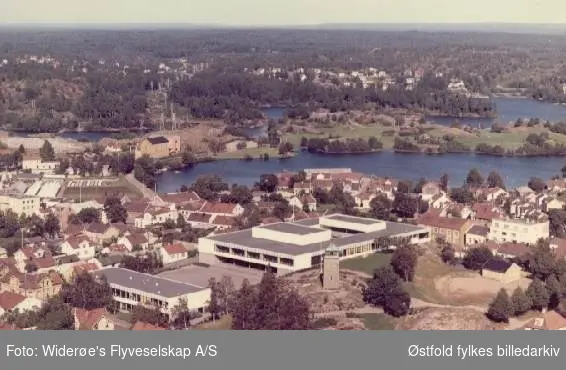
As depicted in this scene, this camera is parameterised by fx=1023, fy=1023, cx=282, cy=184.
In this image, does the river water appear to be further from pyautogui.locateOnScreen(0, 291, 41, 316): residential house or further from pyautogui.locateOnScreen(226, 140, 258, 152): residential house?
pyautogui.locateOnScreen(0, 291, 41, 316): residential house

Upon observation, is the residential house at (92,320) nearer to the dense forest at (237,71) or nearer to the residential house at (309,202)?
the residential house at (309,202)

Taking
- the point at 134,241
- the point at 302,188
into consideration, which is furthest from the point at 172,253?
the point at 302,188

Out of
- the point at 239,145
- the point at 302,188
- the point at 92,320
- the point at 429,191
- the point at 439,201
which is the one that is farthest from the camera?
the point at 239,145

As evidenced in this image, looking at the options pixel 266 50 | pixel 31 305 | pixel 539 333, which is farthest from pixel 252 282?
pixel 266 50

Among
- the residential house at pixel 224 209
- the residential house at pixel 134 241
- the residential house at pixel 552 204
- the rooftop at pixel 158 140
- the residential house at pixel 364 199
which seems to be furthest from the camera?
the rooftop at pixel 158 140

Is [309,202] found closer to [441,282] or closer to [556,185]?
[556,185]

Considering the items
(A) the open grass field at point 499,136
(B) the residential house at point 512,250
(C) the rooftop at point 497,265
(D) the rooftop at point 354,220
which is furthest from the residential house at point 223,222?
(A) the open grass field at point 499,136
